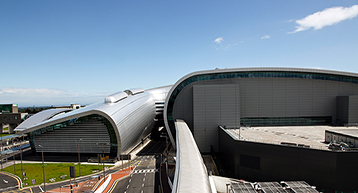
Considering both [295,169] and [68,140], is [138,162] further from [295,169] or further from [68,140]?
[295,169]

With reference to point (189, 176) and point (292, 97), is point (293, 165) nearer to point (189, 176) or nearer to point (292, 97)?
point (189, 176)

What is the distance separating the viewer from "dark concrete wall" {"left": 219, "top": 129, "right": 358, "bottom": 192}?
16359 millimetres

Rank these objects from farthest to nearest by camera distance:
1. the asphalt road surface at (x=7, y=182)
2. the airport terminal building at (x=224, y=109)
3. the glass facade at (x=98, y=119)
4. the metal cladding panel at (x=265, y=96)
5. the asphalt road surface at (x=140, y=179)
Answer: the metal cladding panel at (x=265, y=96)
the glass facade at (x=98, y=119)
the airport terminal building at (x=224, y=109)
the asphalt road surface at (x=7, y=182)
the asphalt road surface at (x=140, y=179)

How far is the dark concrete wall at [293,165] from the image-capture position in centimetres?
1636

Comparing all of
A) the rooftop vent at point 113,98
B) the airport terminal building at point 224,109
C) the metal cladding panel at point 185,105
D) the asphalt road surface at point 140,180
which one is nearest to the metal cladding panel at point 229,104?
the airport terminal building at point 224,109

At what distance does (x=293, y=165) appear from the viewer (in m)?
A: 18.2

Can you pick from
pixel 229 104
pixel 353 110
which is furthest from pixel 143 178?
pixel 353 110

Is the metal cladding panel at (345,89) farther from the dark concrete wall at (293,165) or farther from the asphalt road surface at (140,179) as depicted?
the asphalt road surface at (140,179)

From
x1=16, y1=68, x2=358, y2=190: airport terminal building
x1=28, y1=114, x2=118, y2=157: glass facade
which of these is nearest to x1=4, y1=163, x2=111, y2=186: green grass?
x1=28, y1=114, x2=118, y2=157: glass facade

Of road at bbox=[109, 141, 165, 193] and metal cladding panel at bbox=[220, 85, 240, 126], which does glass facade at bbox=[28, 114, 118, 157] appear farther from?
metal cladding panel at bbox=[220, 85, 240, 126]

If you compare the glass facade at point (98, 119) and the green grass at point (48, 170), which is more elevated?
the glass facade at point (98, 119)

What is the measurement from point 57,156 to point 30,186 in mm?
12414

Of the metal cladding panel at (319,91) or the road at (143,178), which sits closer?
the road at (143,178)

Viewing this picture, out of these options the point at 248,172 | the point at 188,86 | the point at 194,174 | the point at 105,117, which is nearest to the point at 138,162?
the point at 105,117
